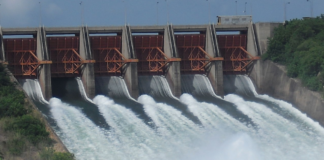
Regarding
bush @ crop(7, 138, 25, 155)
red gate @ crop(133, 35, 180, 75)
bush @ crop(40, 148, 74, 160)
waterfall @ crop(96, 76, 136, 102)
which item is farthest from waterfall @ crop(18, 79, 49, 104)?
bush @ crop(40, 148, 74, 160)

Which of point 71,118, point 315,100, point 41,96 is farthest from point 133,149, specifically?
point 315,100

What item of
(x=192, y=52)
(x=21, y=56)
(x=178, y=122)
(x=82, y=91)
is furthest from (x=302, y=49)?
(x=21, y=56)

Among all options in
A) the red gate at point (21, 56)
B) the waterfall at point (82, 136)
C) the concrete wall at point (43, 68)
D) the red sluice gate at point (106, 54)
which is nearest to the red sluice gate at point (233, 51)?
the red sluice gate at point (106, 54)

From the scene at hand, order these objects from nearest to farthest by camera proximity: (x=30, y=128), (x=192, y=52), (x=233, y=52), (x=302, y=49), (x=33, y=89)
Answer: (x=30, y=128)
(x=33, y=89)
(x=302, y=49)
(x=192, y=52)
(x=233, y=52)

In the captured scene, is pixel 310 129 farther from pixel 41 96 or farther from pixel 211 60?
pixel 41 96

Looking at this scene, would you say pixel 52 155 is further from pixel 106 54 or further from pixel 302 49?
pixel 302 49

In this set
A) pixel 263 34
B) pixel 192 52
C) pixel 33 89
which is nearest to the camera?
pixel 33 89

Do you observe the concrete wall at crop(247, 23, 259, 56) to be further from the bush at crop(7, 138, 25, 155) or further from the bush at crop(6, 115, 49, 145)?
the bush at crop(7, 138, 25, 155)
